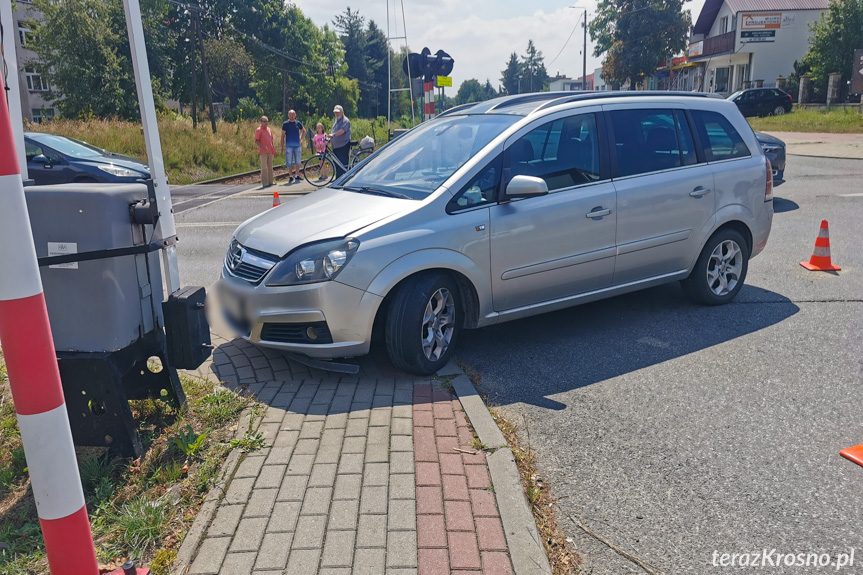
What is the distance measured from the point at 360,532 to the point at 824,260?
6640 mm

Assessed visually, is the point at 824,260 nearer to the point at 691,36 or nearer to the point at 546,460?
the point at 546,460

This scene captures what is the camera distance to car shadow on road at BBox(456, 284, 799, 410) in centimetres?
496

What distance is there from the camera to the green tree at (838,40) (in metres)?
40.5

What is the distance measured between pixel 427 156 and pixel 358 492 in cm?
312

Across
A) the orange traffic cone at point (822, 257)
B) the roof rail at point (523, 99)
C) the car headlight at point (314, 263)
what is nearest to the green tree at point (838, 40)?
the orange traffic cone at point (822, 257)

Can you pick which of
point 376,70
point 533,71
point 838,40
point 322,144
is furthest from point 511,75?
point 322,144

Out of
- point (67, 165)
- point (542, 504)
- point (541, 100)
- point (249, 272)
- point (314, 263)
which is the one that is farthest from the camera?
point (67, 165)

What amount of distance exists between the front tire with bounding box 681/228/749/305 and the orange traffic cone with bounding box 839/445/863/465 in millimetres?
2645

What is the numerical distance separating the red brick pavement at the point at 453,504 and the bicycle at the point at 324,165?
14294 millimetres

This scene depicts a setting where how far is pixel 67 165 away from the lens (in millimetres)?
13617

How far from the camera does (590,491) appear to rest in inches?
139

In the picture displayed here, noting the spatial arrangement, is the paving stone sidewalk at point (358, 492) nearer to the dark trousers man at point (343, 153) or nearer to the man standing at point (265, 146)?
the dark trousers man at point (343, 153)

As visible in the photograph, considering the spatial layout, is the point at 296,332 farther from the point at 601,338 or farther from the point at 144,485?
the point at 601,338

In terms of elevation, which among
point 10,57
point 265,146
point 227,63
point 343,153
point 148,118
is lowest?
point 343,153
